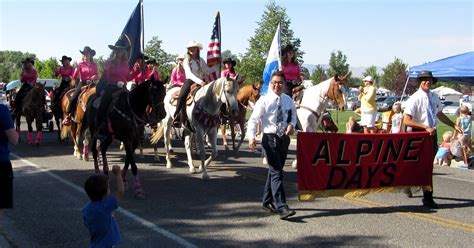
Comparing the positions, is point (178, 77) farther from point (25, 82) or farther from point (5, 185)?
point (5, 185)

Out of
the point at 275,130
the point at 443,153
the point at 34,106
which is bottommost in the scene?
the point at 443,153

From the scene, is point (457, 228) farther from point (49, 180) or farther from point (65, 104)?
point (65, 104)

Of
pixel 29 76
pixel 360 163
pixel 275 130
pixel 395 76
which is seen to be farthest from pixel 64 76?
pixel 395 76

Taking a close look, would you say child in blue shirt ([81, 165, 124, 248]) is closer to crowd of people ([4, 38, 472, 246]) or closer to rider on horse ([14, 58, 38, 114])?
crowd of people ([4, 38, 472, 246])

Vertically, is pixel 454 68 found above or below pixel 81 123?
above

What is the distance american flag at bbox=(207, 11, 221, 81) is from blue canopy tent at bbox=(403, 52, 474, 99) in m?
6.74

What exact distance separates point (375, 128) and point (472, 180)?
18.7ft

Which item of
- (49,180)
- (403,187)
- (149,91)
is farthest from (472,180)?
(49,180)

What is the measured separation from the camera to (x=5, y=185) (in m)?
5.71

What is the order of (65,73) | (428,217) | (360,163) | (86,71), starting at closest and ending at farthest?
1. (428,217)
2. (360,163)
3. (86,71)
4. (65,73)

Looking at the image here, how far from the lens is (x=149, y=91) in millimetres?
9625

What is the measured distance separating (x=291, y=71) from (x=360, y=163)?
5683mm

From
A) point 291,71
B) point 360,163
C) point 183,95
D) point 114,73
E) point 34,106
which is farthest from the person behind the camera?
point 34,106

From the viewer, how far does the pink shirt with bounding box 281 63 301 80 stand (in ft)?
43.6
